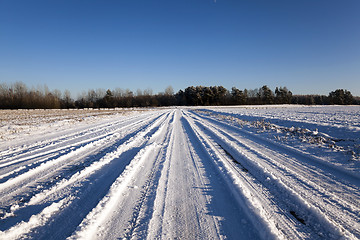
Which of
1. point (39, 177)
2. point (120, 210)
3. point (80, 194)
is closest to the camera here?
point (120, 210)

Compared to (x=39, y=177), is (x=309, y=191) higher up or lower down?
lower down

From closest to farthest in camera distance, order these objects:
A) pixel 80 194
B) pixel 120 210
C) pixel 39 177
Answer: pixel 120 210, pixel 80 194, pixel 39 177

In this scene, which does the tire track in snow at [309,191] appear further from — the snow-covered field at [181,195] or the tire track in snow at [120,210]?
the tire track in snow at [120,210]

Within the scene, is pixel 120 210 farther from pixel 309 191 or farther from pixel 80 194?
pixel 309 191

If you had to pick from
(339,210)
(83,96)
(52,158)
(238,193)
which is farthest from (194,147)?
(83,96)

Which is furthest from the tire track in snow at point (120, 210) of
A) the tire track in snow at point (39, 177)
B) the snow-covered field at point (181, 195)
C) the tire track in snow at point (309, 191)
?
the tire track in snow at point (309, 191)

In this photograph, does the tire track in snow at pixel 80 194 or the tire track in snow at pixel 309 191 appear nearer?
the tire track in snow at pixel 80 194

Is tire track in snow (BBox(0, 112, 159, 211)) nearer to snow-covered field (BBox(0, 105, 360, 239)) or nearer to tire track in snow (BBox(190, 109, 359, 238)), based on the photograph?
snow-covered field (BBox(0, 105, 360, 239))

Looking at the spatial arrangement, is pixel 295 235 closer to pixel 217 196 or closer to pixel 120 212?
pixel 217 196

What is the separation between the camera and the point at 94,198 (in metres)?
2.56

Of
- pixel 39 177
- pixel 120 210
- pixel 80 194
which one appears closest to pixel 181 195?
pixel 120 210

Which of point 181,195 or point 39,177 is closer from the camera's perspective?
point 181,195

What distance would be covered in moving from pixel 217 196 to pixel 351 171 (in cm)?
319

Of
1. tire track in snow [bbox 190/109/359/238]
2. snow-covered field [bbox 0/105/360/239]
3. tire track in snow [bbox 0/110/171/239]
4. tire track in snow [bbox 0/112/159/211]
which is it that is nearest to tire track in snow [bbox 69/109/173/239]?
snow-covered field [bbox 0/105/360/239]
